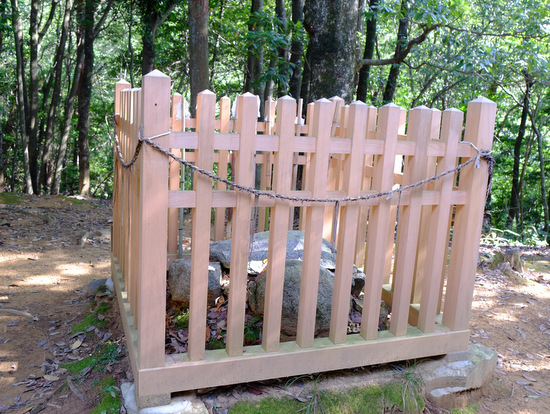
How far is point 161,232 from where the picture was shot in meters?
2.64

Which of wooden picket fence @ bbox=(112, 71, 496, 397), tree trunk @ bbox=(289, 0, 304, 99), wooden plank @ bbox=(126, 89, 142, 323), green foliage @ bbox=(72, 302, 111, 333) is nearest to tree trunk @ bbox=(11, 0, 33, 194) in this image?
tree trunk @ bbox=(289, 0, 304, 99)

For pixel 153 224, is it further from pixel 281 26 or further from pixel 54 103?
pixel 54 103

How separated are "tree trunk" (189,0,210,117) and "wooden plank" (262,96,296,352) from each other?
371 centimetres

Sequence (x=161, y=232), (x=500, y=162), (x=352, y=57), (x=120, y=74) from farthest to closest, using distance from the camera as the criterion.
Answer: (x=500, y=162), (x=120, y=74), (x=352, y=57), (x=161, y=232)

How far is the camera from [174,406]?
2.78m

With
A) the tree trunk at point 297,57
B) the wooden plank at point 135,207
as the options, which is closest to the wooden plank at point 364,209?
the wooden plank at point 135,207

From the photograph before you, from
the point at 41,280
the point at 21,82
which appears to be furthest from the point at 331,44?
the point at 21,82

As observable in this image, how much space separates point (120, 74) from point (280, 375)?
51.9 feet

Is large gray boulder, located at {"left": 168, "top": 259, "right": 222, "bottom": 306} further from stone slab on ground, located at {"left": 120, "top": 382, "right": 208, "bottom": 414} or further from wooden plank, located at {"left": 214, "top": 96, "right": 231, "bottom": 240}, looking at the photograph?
stone slab on ground, located at {"left": 120, "top": 382, "right": 208, "bottom": 414}

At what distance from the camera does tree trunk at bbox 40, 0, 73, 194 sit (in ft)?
48.0

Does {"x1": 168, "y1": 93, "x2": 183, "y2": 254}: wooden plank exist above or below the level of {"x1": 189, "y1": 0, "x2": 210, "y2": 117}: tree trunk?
below

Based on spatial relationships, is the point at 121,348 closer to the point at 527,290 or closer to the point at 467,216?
the point at 467,216

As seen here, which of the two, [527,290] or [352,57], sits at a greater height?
[352,57]

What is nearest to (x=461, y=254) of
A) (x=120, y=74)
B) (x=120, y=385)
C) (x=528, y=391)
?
(x=528, y=391)
